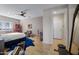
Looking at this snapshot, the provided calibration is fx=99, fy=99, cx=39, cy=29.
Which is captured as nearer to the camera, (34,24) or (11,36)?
(11,36)

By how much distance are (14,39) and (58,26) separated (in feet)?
2.76

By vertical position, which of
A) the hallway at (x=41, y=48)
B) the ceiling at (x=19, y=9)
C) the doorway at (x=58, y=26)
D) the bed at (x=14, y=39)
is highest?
the ceiling at (x=19, y=9)

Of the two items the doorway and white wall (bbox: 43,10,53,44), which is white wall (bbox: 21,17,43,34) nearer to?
white wall (bbox: 43,10,53,44)

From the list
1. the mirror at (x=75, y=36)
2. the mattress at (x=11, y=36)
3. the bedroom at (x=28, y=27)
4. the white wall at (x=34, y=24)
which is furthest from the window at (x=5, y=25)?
the mirror at (x=75, y=36)

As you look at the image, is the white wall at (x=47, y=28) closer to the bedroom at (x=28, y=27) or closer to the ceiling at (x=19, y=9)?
the bedroom at (x=28, y=27)

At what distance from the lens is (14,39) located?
1.80 metres

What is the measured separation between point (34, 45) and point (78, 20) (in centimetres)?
92

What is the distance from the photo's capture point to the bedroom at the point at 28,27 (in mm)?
1774

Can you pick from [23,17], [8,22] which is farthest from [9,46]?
[23,17]

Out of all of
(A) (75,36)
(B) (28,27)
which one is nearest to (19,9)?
(B) (28,27)

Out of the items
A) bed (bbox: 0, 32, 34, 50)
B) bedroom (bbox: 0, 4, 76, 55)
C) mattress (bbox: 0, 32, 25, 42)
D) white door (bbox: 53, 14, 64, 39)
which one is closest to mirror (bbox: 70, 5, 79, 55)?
bedroom (bbox: 0, 4, 76, 55)

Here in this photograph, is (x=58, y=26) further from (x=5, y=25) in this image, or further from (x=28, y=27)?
(x=5, y=25)

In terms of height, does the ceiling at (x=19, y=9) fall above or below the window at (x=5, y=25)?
above

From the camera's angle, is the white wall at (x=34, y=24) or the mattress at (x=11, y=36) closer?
the mattress at (x=11, y=36)
